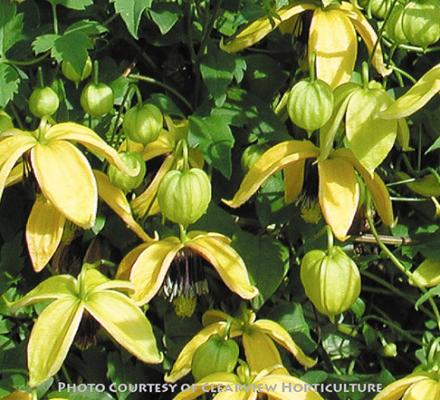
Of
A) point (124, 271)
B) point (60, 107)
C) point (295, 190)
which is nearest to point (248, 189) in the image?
point (295, 190)

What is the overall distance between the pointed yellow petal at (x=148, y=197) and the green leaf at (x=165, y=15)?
206 millimetres

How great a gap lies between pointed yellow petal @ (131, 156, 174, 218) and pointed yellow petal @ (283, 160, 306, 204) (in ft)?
0.59

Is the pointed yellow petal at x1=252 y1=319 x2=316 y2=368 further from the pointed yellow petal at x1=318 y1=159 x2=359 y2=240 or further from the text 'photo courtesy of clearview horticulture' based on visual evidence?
the pointed yellow petal at x1=318 y1=159 x2=359 y2=240

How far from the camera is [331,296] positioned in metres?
1.53

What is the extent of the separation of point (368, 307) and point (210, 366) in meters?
0.54

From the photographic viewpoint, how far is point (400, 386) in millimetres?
1475

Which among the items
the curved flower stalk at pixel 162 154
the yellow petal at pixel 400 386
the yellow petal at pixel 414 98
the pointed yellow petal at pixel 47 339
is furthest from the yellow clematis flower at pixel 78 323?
the yellow petal at pixel 414 98

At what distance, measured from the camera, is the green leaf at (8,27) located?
5.42ft

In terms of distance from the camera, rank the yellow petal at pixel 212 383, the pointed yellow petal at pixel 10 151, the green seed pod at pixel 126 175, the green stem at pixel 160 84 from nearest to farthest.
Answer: the pointed yellow petal at pixel 10 151 → the yellow petal at pixel 212 383 → the green seed pod at pixel 126 175 → the green stem at pixel 160 84

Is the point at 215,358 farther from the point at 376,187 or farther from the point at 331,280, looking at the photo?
the point at 376,187

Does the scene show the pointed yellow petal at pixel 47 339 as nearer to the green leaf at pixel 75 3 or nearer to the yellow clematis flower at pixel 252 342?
the yellow clematis flower at pixel 252 342

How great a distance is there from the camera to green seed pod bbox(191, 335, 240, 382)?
1513 millimetres

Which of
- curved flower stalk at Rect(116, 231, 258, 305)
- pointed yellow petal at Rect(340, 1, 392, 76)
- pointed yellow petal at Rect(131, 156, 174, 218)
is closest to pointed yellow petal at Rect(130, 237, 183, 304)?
curved flower stalk at Rect(116, 231, 258, 305)

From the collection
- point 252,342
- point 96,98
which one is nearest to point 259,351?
point 252,342
